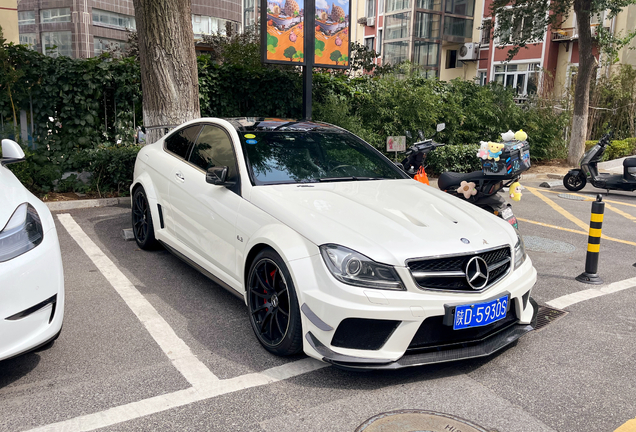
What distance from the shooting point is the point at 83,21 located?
55750mm

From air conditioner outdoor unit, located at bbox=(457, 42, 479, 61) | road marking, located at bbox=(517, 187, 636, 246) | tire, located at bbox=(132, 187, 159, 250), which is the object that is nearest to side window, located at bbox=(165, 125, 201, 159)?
tire, located at bbox=(132, 187, 159, 250)

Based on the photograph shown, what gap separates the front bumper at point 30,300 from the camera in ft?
9.30

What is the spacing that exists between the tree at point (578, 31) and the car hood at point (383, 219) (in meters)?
11.9

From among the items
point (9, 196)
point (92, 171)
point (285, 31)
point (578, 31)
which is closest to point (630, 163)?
point (578, 31)

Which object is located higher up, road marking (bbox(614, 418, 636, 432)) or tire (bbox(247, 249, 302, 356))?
tire (bbox(247, 249, 302, 356))

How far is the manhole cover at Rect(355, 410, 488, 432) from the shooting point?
2861mm

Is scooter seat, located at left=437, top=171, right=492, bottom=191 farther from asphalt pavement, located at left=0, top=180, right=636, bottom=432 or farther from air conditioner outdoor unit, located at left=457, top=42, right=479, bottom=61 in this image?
air conditioner outdoor unit, located at left=457, top=42, right=479, bottom=61

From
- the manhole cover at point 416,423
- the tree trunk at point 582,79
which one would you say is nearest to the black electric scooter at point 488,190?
the manhole cover at point 416,423

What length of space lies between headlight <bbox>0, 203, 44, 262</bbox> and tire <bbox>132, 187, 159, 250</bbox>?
7.35ft

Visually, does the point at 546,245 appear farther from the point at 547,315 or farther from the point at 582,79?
the point at 582,79

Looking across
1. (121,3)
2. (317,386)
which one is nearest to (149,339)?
(317,386)

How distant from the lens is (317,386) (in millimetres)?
3279

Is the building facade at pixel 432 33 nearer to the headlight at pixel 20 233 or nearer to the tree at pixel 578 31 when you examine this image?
the tree at pixel 578 31

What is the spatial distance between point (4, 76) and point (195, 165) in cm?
530
